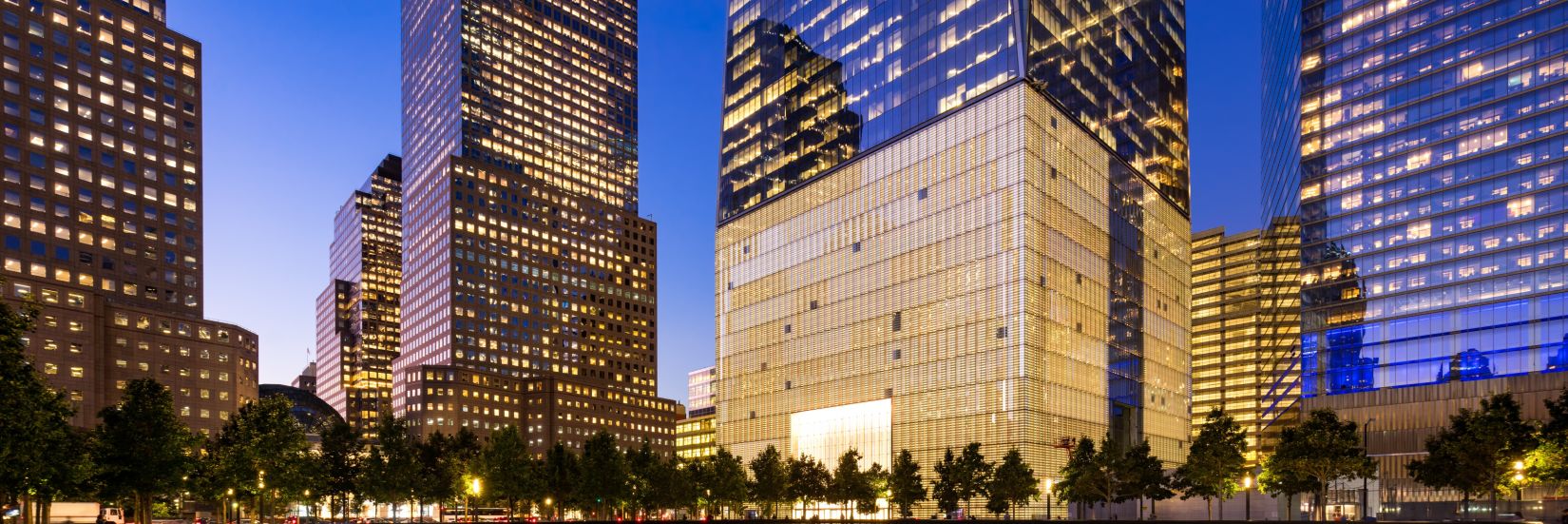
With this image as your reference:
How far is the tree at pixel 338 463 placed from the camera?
369ft

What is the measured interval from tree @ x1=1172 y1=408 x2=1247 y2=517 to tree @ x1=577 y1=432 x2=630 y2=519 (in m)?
58.0

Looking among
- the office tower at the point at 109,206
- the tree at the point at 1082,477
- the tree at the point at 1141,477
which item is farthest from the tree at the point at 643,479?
the office tower at the point at 109,206

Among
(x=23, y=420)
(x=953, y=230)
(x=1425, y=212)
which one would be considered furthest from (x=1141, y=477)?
(x=23, y=420)

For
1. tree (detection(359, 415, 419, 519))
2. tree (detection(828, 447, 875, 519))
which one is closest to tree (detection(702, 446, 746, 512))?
tree (detection(828, 447, 875, 519))

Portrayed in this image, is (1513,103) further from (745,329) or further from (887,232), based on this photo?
(745,329)

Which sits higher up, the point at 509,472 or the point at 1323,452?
A: the point at 1323,452

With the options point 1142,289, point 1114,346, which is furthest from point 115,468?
point 1142,289

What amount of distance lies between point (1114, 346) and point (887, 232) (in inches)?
1271

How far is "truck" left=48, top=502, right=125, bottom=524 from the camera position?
290 feet

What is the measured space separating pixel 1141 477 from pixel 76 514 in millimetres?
93804

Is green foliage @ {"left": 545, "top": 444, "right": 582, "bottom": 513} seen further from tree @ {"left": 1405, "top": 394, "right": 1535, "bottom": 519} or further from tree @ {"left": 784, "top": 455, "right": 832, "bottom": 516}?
tree @ {"left": 1405, "top": 394, "right": 1535, "bottom": 519}

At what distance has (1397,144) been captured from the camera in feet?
454

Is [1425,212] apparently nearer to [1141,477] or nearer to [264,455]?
[1141,477]

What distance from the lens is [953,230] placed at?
125250 mm
